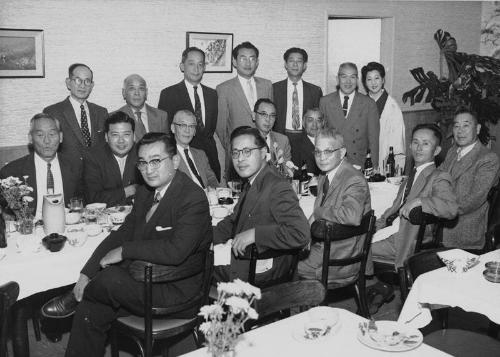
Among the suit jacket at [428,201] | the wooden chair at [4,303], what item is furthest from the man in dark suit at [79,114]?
the wooden chair at [4,303]

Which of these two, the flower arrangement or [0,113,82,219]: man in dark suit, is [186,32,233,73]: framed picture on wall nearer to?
[0,113,82,219]: man in dark suit

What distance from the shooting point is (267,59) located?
7148mm

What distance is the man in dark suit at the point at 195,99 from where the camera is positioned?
591cm

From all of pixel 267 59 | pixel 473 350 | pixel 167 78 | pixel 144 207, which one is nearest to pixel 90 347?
pixel 144 207

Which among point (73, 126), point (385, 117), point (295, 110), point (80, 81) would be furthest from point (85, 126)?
point (385, 117)

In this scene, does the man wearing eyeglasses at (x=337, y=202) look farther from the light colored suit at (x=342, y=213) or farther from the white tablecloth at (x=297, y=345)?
the white tablecloth at (x=297, y=345)

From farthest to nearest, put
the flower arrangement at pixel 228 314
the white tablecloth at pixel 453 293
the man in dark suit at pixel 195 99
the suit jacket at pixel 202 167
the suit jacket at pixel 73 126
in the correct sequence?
1. the man in dark suit at pixel 195 99
2. the suit jacket at pixel 73 126
3. the suit jacket at pixel 202 167
4. the white tablecloth at pixel 453 293
5. the flower arrangement at pixel 228 314

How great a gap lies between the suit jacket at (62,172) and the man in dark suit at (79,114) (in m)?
0.90

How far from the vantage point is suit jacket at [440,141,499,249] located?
173 inches

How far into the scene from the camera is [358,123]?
20.3 feet

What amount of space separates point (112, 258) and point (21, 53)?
10.9 feet

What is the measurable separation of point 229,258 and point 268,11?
4412mm

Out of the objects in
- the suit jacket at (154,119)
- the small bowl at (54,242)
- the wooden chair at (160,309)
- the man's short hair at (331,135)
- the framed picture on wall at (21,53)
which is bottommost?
the wooden chair at (160,309)

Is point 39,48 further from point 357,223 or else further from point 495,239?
point 495,239
